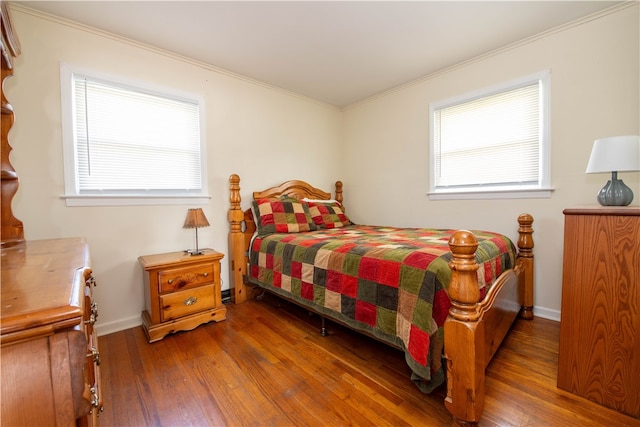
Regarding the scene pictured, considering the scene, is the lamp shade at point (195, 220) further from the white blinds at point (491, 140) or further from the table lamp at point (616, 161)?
the table lamp at point (616, 161)

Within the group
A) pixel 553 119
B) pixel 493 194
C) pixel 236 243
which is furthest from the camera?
pixel 236 243

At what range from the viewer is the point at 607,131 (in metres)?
1.97

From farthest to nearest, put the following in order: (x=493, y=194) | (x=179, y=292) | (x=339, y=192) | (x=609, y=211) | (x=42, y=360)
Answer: (x=339, y=192) < (x=493, y=194) < (x=179, y=292) < (x=609, y=211) < (x=42, y=360)

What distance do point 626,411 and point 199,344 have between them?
2.41 metres

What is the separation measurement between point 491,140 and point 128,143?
10.9 feet

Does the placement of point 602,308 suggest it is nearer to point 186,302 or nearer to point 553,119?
point 553,119

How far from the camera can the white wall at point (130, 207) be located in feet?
6.01

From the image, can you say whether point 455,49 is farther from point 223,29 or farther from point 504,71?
point 223,29

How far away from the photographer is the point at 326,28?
2092 mm

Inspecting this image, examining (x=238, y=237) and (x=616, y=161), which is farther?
(x=238, y=237)

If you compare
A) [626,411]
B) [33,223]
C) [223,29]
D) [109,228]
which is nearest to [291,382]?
[626,411]

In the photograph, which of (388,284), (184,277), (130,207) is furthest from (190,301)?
(388,284)

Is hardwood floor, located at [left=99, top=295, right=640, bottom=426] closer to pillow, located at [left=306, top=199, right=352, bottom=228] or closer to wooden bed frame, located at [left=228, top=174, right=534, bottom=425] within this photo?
wooden bed frame, located at [left=228, top=174, right=534, bottom=425]

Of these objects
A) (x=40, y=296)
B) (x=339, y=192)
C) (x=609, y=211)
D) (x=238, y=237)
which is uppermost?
(x=339, y=192)
